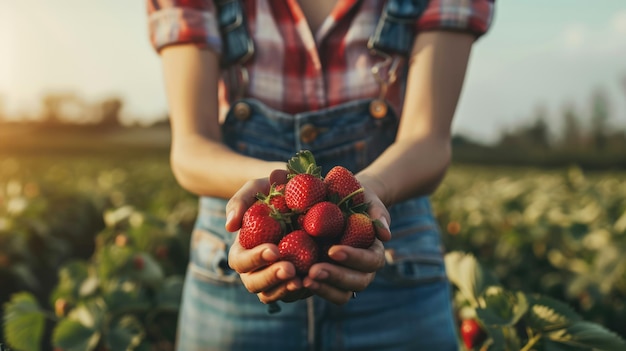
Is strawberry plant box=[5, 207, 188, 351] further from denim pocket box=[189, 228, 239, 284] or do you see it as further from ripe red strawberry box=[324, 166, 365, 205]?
ripe red strawberry box=[324, 166, 365, 205]

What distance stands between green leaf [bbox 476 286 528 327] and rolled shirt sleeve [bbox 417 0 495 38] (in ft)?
2.32

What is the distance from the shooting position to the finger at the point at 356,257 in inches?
44.3

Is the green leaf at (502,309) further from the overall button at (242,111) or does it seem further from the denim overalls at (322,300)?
the overall button at (242,111)

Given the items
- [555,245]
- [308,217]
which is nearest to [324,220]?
[308,217]

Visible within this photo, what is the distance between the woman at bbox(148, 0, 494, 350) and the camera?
1655 mm

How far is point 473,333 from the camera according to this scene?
2104 mm

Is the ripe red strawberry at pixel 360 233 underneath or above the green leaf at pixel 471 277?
above

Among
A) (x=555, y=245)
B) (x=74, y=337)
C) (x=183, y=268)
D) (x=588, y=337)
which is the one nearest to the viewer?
(x=588, y=337)

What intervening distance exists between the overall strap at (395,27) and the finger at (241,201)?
1.83ft

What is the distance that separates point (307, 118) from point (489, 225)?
3488 mm

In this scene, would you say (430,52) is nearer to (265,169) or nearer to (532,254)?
(265,169)

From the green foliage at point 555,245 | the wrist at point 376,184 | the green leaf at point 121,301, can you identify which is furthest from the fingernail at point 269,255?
the green foliage at point 555,245

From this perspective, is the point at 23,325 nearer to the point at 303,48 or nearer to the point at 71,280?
the point at 71,280

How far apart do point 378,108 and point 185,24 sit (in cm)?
52
